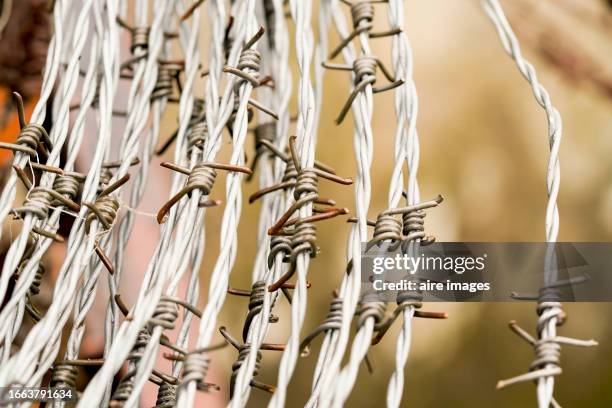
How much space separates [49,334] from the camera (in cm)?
32

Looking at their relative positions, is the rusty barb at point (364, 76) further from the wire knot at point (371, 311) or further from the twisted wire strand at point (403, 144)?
the wire knot at point (371, 311)

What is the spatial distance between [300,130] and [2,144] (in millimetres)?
173

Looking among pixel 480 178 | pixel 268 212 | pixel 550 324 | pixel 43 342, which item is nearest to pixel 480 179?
pixel 480 178

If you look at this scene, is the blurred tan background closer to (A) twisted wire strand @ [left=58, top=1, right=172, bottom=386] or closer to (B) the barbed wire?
(A) twisted wire strand @ [left=58, top=1, right=172, bottom=386]

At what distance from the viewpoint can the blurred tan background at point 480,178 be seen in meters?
0.86

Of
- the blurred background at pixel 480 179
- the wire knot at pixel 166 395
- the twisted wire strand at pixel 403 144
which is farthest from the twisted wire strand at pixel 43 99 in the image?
the blurred background at pixel 480 179

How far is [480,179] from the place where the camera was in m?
0.94

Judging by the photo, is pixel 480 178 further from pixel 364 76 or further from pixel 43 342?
pixel 43 342

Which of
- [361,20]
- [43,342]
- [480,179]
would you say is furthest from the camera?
[480,179]

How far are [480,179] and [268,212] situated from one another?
530 millimetres

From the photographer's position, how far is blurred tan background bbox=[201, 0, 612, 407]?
86cm

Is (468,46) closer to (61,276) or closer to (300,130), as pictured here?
(300,130)

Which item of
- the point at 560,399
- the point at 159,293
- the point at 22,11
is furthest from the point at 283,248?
the point at 560,399

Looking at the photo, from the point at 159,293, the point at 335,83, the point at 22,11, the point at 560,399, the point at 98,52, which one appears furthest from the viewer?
the point at 335,83
